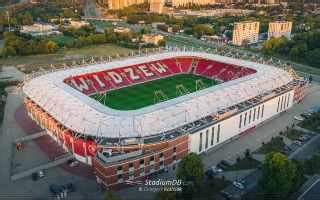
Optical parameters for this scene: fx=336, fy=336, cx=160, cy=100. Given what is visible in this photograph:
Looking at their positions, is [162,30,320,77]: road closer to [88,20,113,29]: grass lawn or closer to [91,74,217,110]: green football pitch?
[88,20,113,29]: grass lawn

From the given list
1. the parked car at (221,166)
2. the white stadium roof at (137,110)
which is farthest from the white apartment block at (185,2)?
the parked car at (221,166)

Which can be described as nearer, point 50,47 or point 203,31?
point 50,47

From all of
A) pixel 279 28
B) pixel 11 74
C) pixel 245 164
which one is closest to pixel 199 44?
pixel 279 28

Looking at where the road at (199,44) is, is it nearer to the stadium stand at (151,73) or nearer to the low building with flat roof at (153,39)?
the low building with flat roof at (153,39)

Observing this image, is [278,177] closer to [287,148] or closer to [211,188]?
[211,188]

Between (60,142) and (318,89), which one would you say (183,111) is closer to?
(60,142)

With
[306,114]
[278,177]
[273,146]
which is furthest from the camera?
[306,114]
